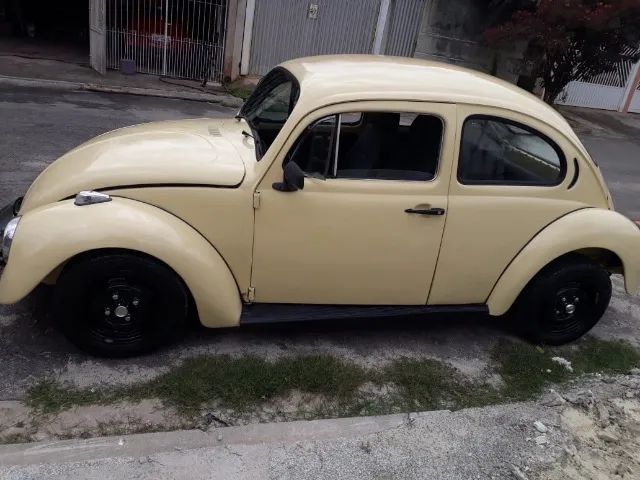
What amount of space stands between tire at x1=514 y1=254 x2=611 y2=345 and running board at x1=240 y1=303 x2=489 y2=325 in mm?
373

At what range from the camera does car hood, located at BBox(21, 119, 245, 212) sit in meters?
3.32

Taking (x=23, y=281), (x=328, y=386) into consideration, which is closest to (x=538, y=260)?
(x=328, y=386)

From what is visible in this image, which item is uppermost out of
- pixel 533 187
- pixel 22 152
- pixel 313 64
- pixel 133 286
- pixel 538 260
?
pixel 313 64

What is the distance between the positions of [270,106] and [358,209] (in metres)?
1.07

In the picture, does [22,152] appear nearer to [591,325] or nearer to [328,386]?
[328,386]

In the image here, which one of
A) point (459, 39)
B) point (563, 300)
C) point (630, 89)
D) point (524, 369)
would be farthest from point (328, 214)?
point (630, 89)

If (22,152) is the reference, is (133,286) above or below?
above

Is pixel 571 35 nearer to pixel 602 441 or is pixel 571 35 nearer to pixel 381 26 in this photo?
pixel 381 26

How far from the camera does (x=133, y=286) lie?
10.9ft

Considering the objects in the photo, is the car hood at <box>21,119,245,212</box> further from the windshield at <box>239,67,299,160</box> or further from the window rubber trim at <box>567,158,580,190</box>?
the window rubber trim at <box>567,158,580,190</box>

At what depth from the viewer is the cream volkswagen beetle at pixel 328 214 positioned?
3262 mm

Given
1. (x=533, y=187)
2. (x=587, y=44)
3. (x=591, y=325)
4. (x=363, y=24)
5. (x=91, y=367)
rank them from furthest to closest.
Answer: (x=363, y=24)
(x=587, y=44)
(x=591, y=325)
(x=533, y=187)
(x=91, y=367)

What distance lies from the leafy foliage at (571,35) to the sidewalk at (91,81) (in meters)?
6.51

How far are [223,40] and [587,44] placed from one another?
8.04 metres
